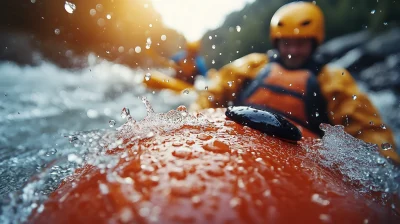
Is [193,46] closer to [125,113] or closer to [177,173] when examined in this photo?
[125,113]

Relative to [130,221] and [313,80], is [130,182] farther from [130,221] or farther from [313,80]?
[313,80]

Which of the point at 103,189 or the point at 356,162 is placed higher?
the point at 356,162

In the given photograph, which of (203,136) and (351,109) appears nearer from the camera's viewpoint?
(203,136)

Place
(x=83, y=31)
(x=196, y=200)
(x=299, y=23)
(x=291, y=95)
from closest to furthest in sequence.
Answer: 1. (x=196, y=200)
2. (x=291, y=95)
3. (x=299, y=23)
4. (x=83, y=31)

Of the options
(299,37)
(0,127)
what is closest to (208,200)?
(299,37)

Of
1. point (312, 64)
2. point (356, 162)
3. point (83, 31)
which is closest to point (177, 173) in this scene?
point (356, 162)

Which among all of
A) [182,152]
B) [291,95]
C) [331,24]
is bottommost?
[182,152]

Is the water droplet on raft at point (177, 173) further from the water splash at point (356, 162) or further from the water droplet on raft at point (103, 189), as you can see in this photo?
the water splash at point (356, 162)

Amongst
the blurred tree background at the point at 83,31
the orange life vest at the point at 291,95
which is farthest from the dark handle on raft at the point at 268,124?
the blurred tree background at the point at 83,31
